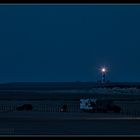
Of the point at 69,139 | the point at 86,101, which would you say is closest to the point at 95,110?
the point at 86,101

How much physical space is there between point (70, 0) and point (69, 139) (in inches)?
152

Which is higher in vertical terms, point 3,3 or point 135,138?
point 3,3

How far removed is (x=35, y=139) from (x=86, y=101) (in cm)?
3453

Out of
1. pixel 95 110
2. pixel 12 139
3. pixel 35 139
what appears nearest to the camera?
pixel 12 139

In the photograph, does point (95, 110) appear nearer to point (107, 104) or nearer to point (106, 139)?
point (107, 104)

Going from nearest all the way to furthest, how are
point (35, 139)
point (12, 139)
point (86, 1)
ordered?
point (86, 1), point (12, 139), point (35, 139)

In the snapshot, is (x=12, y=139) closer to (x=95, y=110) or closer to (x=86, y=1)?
(x=86, y=1)

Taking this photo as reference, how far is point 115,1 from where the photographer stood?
36.9 feet

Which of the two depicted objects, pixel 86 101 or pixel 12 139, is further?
pixel 86 101

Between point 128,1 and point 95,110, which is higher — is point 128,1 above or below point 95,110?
above

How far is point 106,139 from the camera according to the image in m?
12.2

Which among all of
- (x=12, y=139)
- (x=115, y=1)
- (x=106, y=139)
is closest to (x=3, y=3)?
(x=115, y=1)

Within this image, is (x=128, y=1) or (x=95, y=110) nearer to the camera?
(x=128, y=1)

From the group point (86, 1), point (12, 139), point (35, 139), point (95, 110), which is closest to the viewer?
point (86, 1)
